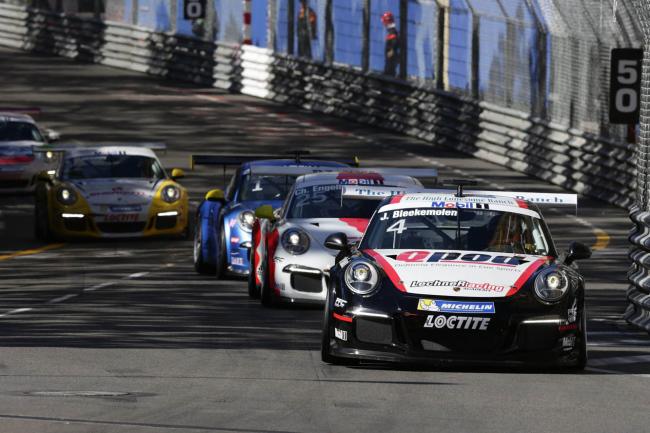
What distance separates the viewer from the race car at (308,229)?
15.2 m

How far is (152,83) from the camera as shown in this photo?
143 ft

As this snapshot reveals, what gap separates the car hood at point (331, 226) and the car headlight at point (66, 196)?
24.3ft

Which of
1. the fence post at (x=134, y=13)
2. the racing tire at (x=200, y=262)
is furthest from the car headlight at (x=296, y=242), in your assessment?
the fence post at (x=134, y=13)

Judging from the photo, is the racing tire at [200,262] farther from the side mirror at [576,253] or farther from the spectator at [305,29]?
the spectator at [305,29]

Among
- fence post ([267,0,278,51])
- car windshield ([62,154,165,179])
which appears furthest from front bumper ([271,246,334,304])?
fence post ([267,0,278,51])

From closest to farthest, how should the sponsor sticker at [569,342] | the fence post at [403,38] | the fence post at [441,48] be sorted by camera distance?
1. the sponsor sticker at [569,342]
2. the fence post at [441,48]
3. the fence post at [403,38]

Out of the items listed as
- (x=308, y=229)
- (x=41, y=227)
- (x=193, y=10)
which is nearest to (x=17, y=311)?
(x=308, y=229)

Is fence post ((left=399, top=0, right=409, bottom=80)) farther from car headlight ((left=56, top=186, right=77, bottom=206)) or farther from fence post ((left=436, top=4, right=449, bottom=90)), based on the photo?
car headlight ((left=56, top=186, right=77, bottom=206))

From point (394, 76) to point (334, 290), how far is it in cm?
2437

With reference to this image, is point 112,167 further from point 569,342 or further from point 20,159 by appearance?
point 569,342

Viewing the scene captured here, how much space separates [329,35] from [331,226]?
23.1m

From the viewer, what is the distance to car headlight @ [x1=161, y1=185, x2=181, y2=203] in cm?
2289

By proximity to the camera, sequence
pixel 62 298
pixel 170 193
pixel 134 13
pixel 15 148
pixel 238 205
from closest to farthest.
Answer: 1. pixel 62 298
2. pixel 238 205
3. pixel 170 193
4. pixel 15 148
5. pixel 134 13

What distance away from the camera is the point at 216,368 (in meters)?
11.4
